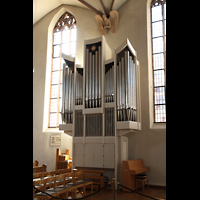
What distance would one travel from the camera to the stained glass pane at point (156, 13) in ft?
32.6

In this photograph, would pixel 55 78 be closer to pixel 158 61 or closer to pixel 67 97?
pixel 67 97

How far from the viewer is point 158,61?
9555mm

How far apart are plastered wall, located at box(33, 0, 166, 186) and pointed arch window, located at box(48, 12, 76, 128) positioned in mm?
260

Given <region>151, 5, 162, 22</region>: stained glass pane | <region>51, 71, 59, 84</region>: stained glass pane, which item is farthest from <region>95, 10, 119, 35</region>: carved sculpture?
<region>51, 71, 59, 84</region>: stained glass pane

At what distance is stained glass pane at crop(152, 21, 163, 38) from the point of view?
32.1 ft

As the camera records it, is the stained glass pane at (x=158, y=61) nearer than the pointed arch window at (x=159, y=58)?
No

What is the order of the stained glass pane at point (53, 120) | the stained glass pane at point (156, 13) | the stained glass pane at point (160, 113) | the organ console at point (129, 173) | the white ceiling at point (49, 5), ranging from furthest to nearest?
the stained glass pane at point (53, 120) < the white ceiling at point (49, 5) < the stained glass pane at point (156, 13) < the stained glass pane at point (160, 113) < the organ console at point (129, 173)

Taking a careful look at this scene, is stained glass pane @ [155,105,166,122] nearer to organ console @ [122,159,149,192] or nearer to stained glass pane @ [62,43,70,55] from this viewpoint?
organ console @ [122,159,149,192]

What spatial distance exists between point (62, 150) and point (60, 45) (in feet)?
18.0

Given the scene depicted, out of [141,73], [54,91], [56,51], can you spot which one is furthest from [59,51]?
[141,73]

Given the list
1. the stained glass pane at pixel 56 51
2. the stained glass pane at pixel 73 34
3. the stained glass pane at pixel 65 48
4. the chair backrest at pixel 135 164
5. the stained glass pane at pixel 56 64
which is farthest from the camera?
the stained glass pane at pixel 56 51

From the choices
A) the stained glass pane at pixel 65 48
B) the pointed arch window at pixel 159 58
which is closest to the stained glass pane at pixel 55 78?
the stained glass pane at pixel 65 48

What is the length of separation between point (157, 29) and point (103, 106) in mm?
4314

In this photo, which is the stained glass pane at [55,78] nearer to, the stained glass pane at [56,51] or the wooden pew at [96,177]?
the stained glass pane at [56,51]
